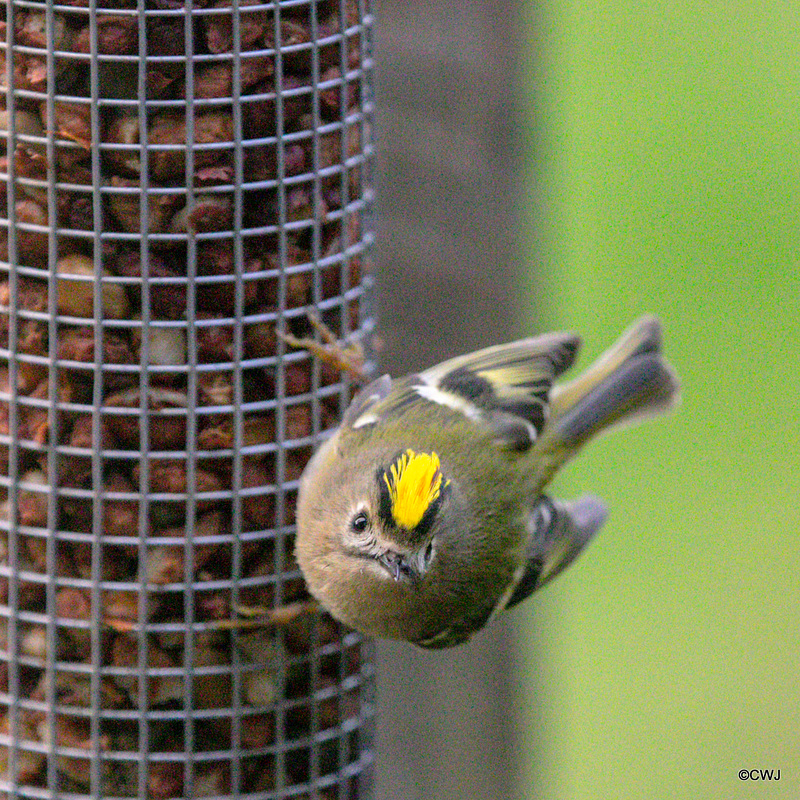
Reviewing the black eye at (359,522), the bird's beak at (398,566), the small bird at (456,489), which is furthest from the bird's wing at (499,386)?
the bird's beak at (398,566)

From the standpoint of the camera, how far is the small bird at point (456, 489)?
11.3 ft

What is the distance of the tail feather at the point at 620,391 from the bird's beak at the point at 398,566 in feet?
3.48

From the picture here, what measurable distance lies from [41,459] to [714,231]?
4.88 m

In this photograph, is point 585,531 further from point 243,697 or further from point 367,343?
point 243,697

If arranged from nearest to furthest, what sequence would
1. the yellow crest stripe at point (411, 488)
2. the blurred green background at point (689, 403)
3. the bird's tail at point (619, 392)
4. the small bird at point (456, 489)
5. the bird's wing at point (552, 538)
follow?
the yellow crest stripe at point (411, 488) < the small bird at point (456, 489) < the bird's wing at point (552, 538) < the bird's tail at point (619, 392) < the blurred green background at point (689, 403)

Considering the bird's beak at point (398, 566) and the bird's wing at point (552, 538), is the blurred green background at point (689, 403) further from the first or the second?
the bird's beak at point (398, 566)

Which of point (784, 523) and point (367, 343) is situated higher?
point (367, 343)

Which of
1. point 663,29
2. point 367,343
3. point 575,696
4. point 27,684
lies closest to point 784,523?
point 575,696

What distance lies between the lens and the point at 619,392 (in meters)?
4.36

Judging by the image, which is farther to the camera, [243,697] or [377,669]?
[377,669]

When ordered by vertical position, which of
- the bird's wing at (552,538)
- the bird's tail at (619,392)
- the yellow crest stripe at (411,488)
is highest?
the bird's tail at (619,392)

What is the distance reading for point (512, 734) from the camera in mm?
4301

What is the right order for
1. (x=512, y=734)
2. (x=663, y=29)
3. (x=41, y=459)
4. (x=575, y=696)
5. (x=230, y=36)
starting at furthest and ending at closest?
(x=663, y=29), (x=575, y=696), (x=512, y=734), (x=41, y=459), (x=230, y=36)

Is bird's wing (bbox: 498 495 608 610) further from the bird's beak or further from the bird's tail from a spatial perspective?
the bird's beak
